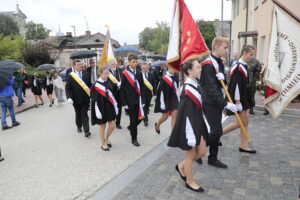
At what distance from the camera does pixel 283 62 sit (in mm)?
3426

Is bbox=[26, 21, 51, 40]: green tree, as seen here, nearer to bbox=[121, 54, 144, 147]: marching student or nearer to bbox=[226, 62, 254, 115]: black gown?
bbox=[121, 54, 144, 147]: marching student

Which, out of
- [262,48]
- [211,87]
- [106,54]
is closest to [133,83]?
[211,87]

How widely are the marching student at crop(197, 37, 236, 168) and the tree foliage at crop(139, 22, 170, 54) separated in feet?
199

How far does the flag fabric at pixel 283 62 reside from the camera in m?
3.29

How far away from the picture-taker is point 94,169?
4.44m

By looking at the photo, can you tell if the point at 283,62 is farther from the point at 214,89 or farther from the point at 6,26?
the point at 6,26

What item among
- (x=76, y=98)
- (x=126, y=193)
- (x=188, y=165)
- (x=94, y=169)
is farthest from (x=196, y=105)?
(x=76, y=98)

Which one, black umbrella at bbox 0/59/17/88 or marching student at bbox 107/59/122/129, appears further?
marching student at bbox 107/59/122/129

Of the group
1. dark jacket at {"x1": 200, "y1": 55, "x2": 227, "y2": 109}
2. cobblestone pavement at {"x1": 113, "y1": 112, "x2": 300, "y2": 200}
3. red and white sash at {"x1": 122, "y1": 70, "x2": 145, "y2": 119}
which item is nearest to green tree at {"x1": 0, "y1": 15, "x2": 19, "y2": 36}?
red and white sash at {"x1": 122, "y1": 70, "x2": 145, "y2": 119}

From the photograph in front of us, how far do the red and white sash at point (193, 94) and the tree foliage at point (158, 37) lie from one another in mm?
61540

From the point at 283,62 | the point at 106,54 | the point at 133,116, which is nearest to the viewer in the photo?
the point at 283,62

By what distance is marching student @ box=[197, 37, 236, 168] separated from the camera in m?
3.79

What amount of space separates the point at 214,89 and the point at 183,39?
3.13 ft

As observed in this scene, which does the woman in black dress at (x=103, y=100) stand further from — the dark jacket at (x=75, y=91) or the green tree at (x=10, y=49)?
the green tree at (x=10, y=49)
